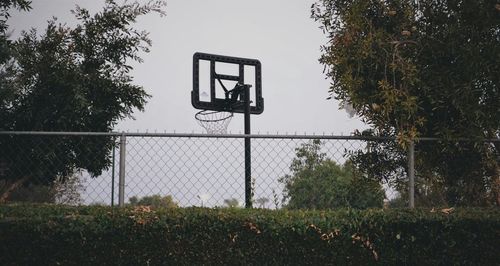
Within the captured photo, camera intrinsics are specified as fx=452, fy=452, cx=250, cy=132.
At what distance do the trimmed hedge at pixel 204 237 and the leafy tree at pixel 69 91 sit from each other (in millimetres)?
10184

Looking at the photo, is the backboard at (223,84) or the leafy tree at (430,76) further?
the backboard at (223,84)

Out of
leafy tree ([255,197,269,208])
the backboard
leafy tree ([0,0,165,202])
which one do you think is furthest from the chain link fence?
leafy tree ([0,0,165,202])

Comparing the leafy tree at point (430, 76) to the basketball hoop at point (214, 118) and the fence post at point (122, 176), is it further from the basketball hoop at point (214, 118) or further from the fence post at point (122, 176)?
the basketball hoop at point (214, 118)

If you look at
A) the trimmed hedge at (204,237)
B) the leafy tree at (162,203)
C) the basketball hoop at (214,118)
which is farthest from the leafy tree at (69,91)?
the trimmed hedge at (204,237)

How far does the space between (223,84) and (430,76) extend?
6.44 metres

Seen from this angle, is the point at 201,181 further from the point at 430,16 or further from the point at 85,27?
the point at 85,27

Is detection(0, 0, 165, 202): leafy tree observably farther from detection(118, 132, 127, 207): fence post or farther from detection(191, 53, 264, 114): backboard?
detection(118, 132, 127, 207): fence post

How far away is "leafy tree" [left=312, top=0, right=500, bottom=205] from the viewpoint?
5.05 meters

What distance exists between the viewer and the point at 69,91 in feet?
49.7

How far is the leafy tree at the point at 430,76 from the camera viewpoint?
505cm

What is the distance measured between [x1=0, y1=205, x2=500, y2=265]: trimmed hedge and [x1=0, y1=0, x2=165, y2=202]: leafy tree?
10.2m

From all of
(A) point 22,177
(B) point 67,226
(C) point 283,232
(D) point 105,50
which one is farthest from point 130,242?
(D) point 105,50

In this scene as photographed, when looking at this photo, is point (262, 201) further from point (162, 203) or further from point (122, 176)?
point (122, 176)

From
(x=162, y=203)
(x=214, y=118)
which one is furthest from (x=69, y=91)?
(x=162, y=203)
